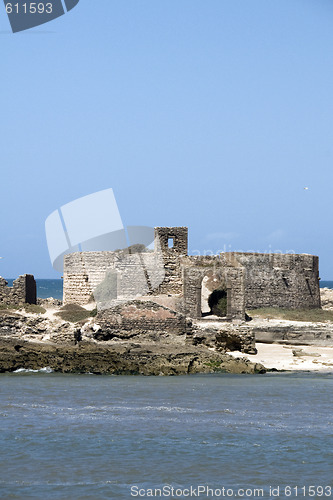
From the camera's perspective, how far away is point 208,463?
12.4m

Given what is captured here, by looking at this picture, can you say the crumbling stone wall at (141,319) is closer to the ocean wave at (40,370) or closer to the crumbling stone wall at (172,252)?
the ocean wave at (40,370)

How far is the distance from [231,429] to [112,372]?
305 inches

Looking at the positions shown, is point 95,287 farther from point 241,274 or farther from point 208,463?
point 208,463

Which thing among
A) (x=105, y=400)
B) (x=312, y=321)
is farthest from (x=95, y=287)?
(x=105, y=400)

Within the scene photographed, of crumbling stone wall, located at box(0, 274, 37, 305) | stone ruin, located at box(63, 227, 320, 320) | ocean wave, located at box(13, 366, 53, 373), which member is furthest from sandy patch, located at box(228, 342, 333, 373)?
crumbling stone wall, located at box(0, 274, 37, 305)

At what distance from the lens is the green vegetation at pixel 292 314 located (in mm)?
35281

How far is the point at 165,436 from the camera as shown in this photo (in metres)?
14.3

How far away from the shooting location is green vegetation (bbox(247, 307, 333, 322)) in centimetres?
3528

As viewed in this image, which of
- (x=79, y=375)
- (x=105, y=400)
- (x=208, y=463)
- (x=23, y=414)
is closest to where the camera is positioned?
Answer: (x=208, y=463)

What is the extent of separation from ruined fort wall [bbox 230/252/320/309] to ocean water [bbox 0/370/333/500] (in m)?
16.1

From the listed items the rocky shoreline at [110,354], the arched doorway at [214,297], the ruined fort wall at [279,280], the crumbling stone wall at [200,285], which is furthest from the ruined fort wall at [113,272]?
the rocky shoreline at [110,354]

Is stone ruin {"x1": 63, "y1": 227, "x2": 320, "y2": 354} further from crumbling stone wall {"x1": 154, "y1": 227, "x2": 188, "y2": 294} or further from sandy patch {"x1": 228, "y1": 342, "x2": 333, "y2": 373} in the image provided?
sandy patch {"x1": 228, "y1": 342, "x2": 333, "y2": 373}

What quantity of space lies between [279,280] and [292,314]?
2.60 meters

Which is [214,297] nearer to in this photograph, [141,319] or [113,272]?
[113,272]
